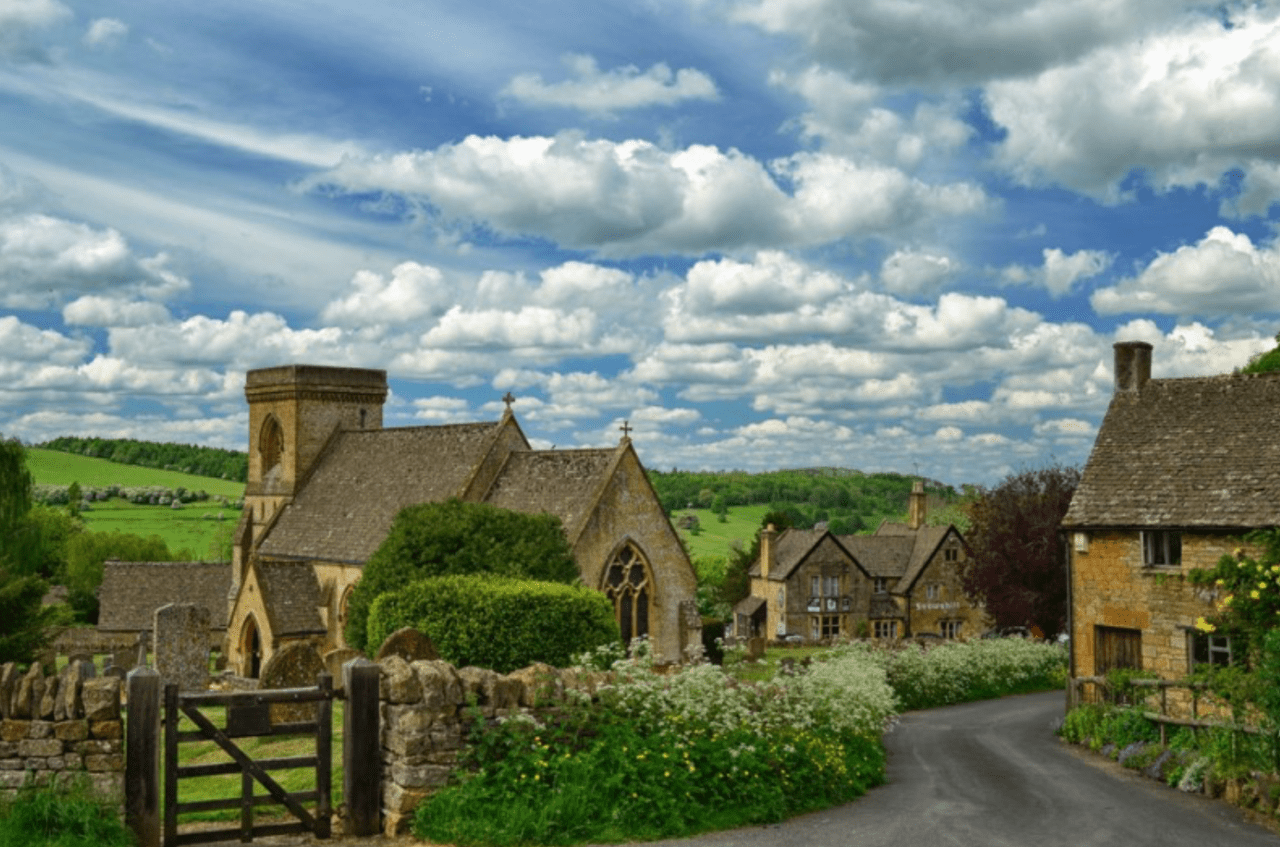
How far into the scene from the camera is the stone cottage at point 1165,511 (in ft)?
88.6

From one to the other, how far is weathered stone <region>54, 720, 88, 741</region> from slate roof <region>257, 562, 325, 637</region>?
97.9 feet

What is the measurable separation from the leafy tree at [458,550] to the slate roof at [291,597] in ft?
37.0

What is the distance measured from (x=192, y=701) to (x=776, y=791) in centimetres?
772

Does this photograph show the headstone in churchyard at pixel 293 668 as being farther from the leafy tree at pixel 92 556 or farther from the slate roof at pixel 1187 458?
the leafy tree at pixel 92 556

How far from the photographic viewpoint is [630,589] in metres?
37.4

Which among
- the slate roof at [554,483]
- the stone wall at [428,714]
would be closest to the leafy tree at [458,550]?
the slate roof at [554,483]

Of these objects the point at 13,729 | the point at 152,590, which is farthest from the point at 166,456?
the point at 13,729

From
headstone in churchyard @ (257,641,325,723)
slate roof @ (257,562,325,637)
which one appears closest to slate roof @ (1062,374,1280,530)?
headstone in churchyard @ (257,641,325,723)

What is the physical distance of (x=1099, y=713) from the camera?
27219mm

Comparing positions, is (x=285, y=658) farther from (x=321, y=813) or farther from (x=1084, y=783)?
(x=1084, y=783)

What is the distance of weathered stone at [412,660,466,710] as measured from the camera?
1504cm

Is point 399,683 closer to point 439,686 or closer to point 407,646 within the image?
point 439,686

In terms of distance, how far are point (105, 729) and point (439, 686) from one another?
387 cm

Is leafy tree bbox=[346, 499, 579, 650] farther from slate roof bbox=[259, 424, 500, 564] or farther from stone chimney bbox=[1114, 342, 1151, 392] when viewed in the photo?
stone chimney bbox=[1114, 342, 1151, 392]
